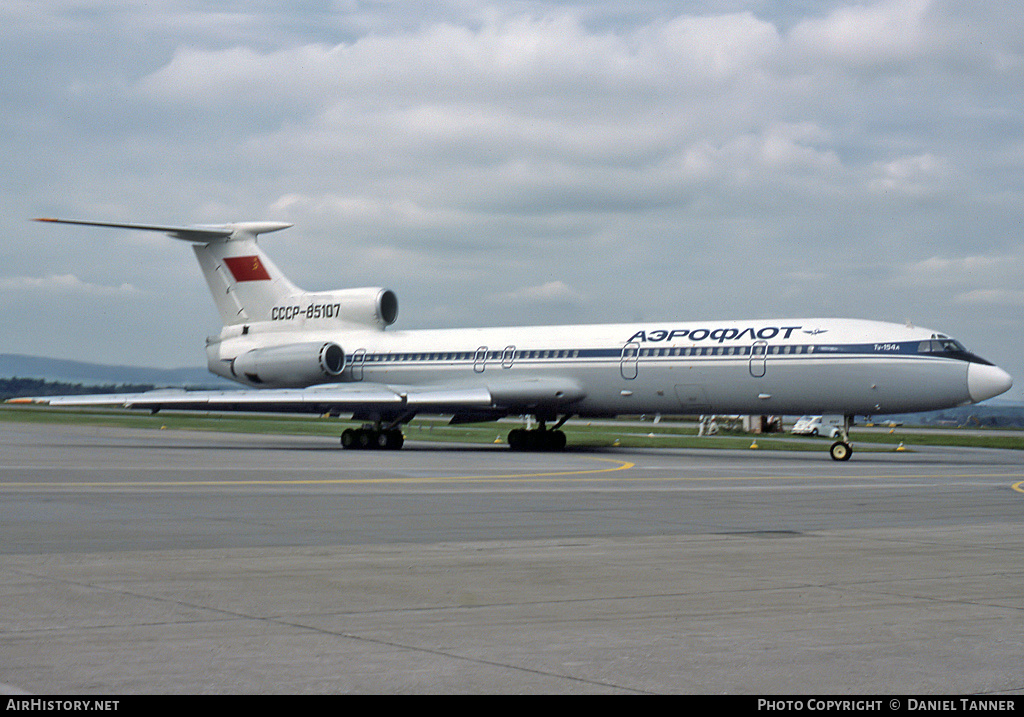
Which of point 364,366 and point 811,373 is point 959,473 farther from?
point 364,366

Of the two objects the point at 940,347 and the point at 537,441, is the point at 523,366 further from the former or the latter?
the point at 940,347

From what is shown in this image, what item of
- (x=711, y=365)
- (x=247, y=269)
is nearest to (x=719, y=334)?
(x=711, y=365)

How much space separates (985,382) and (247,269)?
25.9m

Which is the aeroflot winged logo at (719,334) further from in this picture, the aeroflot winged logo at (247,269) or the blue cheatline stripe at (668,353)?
the aeroflot winged logo at (247,269)

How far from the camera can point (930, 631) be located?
282 inches

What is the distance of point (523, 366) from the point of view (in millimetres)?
36812

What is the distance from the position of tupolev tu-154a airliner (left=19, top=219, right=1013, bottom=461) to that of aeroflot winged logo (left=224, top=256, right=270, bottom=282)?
52 millimetres

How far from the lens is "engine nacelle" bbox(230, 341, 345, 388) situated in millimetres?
39969

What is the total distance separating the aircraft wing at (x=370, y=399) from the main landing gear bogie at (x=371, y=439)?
2.11 feet

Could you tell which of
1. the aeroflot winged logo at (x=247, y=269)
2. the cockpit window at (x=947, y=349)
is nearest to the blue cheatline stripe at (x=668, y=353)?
the cockpit window at (x=947, y=349)

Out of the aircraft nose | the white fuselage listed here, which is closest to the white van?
the white fuselage

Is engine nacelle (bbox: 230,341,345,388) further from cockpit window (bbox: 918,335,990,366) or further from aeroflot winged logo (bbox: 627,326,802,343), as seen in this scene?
cockpit window (bbox: 918,335,990,366)

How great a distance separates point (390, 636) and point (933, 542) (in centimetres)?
739
